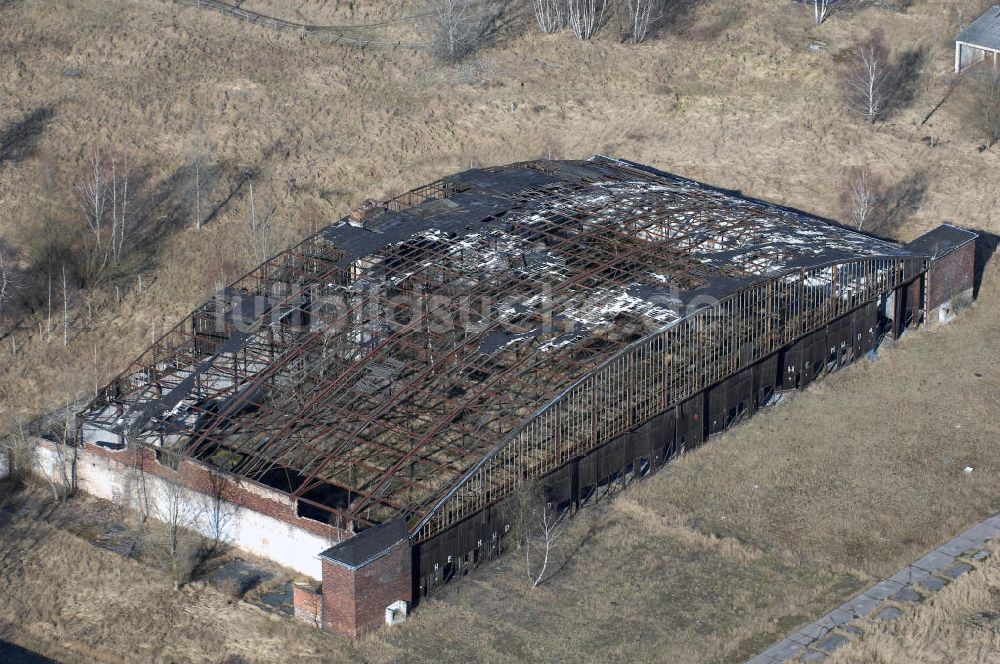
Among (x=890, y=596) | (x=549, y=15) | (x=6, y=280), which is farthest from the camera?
(x=549, y=15)

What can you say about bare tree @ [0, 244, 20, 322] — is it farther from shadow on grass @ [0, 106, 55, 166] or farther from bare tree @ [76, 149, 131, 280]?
shadow on grass @ [0, 106, 55, 166]

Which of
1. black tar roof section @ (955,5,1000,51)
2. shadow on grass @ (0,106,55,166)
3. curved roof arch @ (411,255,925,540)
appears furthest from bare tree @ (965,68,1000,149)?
shadow on grass @ (0,106,55,166)

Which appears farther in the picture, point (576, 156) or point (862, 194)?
point (576, 156)

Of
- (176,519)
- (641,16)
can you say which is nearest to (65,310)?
(176,519)

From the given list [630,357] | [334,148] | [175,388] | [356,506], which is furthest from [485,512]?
[334,148]

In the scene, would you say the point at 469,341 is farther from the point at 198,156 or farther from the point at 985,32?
the point at 985,32

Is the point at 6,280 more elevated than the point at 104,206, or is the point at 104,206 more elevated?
the point at 104,206

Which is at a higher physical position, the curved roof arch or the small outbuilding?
the small outbuilding
